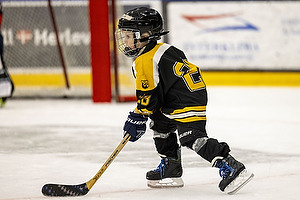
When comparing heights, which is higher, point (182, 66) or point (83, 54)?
point (182, 66)

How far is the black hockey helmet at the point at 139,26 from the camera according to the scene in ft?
7.25

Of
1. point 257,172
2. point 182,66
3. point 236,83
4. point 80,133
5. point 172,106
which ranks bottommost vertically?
point 236,83

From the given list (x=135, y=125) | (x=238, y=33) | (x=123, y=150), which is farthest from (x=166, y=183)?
(x=238, y=33)

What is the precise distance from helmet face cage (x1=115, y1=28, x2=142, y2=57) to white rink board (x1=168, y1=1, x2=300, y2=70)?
4407mm

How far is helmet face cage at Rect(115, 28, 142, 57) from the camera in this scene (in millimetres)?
2217

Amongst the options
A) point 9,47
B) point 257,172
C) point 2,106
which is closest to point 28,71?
point 9,47

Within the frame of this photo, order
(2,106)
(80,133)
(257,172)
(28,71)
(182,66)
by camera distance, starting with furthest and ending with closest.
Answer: (28,71) → (2,106) → (80,133) → (257,172) → (182,66)

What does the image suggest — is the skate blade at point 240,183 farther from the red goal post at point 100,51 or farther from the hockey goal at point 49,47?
the hockey goal at point 49,47

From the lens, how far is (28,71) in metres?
6.04

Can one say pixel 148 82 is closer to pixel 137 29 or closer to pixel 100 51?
pixel 137 29

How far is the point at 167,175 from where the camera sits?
2352 mm

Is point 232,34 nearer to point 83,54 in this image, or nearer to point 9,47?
point 83,54

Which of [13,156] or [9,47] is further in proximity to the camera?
[9,47]

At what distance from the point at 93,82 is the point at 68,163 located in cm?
274
